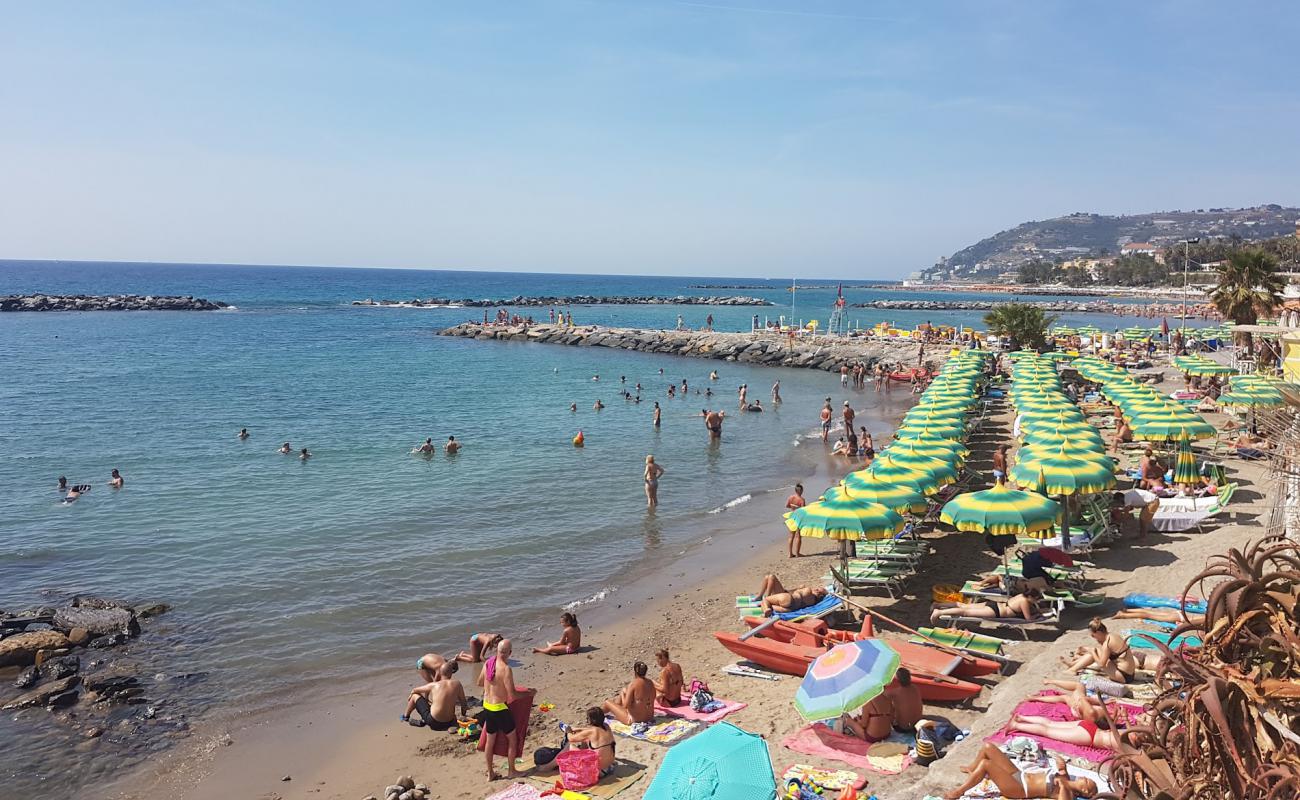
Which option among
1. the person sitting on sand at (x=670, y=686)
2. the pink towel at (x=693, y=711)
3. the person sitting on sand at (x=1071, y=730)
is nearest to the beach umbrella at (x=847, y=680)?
the person sitting on sand at (x=1071, y=730)

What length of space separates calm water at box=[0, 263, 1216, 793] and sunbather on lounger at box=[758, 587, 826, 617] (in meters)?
3.87

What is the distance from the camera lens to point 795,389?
1649 inches

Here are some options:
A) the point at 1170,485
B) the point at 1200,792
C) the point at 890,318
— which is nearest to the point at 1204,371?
the point at 1170,485

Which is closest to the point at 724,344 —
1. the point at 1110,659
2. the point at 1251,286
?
the point at 1251,286

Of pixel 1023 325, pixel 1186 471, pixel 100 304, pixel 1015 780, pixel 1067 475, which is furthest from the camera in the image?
pixel 100 304

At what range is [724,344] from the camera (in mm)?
55406

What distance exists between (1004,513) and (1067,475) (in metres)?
2.26

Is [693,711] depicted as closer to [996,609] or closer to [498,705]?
[498,705]

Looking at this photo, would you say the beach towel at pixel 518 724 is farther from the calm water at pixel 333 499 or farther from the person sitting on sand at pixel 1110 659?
the person sitting on sand at pixel 1110 659

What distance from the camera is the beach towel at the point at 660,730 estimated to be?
900 centimetres

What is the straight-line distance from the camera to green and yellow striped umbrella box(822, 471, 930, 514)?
40.1 feet

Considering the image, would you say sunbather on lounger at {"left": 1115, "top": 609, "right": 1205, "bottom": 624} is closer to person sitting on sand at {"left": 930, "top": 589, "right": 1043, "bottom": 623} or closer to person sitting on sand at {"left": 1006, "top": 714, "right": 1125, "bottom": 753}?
person sitting on sand at {"left": 930, "top": 589, "right": 1043, "bottom": 623}

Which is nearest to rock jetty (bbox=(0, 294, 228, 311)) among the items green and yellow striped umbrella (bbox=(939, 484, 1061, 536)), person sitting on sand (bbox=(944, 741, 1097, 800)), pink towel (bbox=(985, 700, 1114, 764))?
green and yellow striped umbrella (bbox=(939, 484, 1061, 536))

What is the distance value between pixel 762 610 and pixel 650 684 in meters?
2.96
